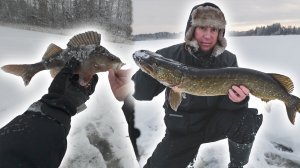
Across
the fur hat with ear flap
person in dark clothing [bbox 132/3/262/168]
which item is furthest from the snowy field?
the fur hat with ear flap

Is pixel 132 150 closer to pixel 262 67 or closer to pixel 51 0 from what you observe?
pixel 262 67

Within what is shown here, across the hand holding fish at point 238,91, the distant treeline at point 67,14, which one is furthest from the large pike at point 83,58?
the distant treeline at point 67,14

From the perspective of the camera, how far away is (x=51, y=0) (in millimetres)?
42406

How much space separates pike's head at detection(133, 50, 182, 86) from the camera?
3.26 metres

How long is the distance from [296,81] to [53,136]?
9.06m

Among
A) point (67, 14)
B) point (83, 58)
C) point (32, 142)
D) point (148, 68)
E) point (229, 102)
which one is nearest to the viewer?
point (32, 142)

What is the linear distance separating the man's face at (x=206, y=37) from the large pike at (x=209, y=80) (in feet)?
2.44

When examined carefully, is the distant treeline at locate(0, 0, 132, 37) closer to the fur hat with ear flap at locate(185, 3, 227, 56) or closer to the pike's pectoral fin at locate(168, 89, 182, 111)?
the fur hat with ear flap at locate(185, 3, 227, 56)

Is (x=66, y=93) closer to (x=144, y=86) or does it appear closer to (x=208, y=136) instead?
(x=144, y=86)

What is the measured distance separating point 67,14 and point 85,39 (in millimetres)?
39113

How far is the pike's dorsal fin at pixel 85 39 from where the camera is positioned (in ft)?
8.62

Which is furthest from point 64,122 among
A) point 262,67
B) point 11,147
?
point 262,67

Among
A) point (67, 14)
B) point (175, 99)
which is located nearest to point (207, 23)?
point (175, 99)

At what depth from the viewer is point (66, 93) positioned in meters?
1.85
